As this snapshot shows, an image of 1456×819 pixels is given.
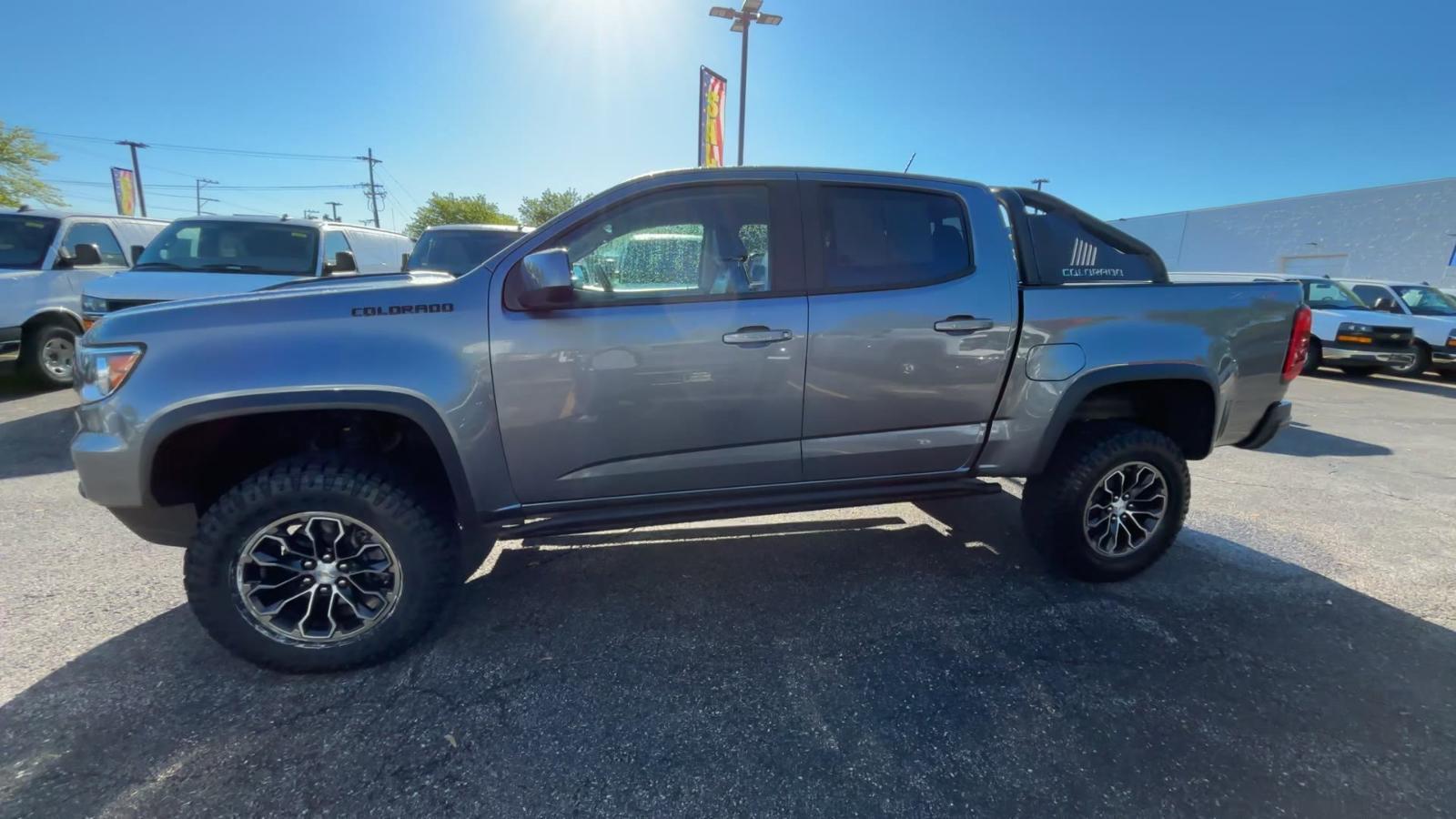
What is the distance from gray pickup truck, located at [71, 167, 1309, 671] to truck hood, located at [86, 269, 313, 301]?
14.2 feet

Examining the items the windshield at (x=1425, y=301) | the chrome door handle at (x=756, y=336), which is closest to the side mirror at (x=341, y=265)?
the chrome door handle at (x=756, y=336)

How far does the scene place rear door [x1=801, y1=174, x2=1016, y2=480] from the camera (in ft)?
8.70

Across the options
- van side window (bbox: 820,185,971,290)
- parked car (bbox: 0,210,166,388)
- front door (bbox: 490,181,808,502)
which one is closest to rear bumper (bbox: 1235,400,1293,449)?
van side window (bbox: 820,185,971,290)

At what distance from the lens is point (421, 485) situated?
2.49 m

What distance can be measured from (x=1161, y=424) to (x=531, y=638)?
137 inches

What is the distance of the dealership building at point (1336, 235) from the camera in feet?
61.7

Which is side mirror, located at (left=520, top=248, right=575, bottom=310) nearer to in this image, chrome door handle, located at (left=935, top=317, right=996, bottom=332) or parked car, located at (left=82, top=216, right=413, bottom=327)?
chrome door handle, located at (left=935, top=317, right=996, bottom=332)

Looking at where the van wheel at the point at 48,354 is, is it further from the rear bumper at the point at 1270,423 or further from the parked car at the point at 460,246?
the rear bumper at the point at 1270,423

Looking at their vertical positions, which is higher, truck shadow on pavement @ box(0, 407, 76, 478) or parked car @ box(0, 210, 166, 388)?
parked car @ box(0, 210, 166, 388)

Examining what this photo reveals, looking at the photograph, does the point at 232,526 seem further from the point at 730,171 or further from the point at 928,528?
the point at 928,528

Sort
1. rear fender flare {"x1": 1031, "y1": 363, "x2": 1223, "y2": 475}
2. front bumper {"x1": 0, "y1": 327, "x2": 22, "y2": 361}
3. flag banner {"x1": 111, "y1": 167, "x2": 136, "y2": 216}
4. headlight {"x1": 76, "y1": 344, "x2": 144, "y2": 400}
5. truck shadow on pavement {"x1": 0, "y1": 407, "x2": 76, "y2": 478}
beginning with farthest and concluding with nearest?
flag banner {"x1": 111, "y1": 167, "x2": 136, "y2": 216}
front bumper {"x1": 0, "y1": 327, "x2": 22, "y2": 361}
truck shadow on pavement {"x1": 0, "y1": 407, "x2": 76, "y2": 478}
rear fender flare {"x1": 1031, "y1": 363, "x2": 1223, "y2": 475}
headlight {"x1": 76, "y1": 344, "x2": 144, "y2": 400}

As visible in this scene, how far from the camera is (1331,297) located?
1162cm

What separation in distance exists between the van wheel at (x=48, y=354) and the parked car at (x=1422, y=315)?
2033cm

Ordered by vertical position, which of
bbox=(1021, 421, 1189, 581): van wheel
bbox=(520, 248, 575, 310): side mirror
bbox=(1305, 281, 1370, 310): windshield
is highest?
bbox=(1305, 281, 1370, 310): windshield
